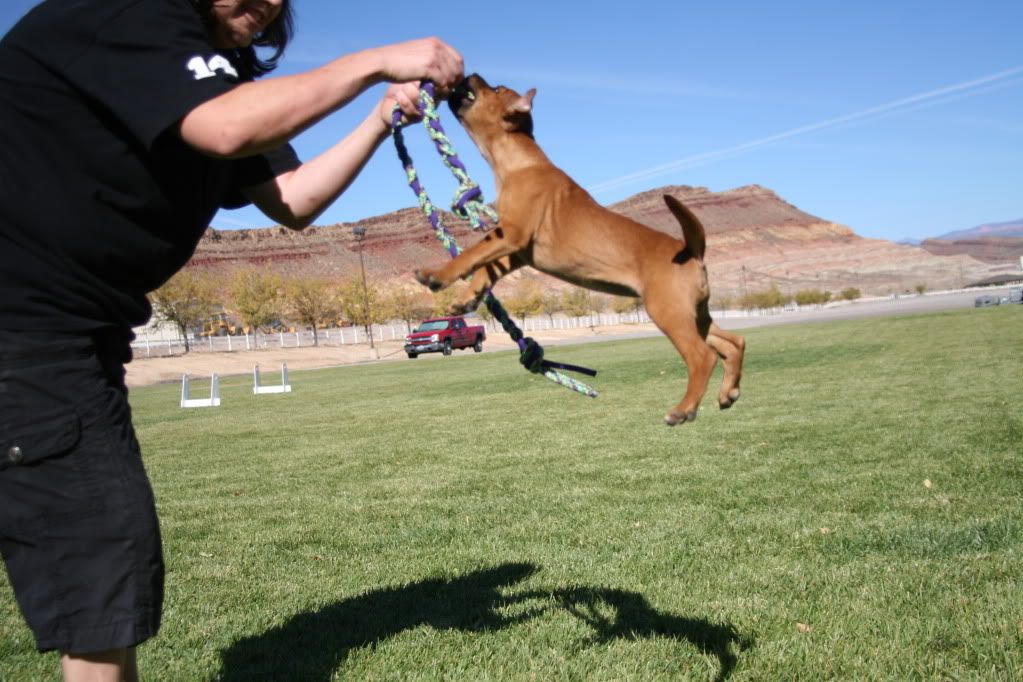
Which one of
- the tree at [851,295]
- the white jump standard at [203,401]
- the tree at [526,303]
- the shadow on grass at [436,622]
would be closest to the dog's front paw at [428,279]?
the shadow on grass at [436,622]

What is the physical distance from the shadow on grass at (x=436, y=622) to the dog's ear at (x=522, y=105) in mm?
2840

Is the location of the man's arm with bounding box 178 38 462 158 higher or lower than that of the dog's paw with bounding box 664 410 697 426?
higher

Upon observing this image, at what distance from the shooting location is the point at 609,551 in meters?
6.04

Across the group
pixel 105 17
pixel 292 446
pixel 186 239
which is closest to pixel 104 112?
pixel 105 17

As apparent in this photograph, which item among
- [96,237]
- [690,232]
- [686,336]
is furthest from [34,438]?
[690,232]

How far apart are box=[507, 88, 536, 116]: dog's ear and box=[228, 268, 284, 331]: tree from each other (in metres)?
92.3

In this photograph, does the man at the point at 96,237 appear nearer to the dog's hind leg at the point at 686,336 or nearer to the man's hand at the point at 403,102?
the man's hand at the point at 403,102

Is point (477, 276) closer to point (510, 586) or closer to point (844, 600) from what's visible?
point (510, 586)

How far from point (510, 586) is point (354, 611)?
1044 millimetres

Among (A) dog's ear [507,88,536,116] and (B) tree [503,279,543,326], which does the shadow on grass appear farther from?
(B) tree [503,279,543,326]

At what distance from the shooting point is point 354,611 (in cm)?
509

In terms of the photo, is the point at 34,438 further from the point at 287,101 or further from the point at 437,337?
the point at 437,337

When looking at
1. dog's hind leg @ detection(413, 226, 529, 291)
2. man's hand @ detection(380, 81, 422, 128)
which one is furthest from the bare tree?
man's hand @ detection(380, 81, 422, 128)

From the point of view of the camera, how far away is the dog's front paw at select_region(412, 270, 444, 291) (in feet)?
10.8
